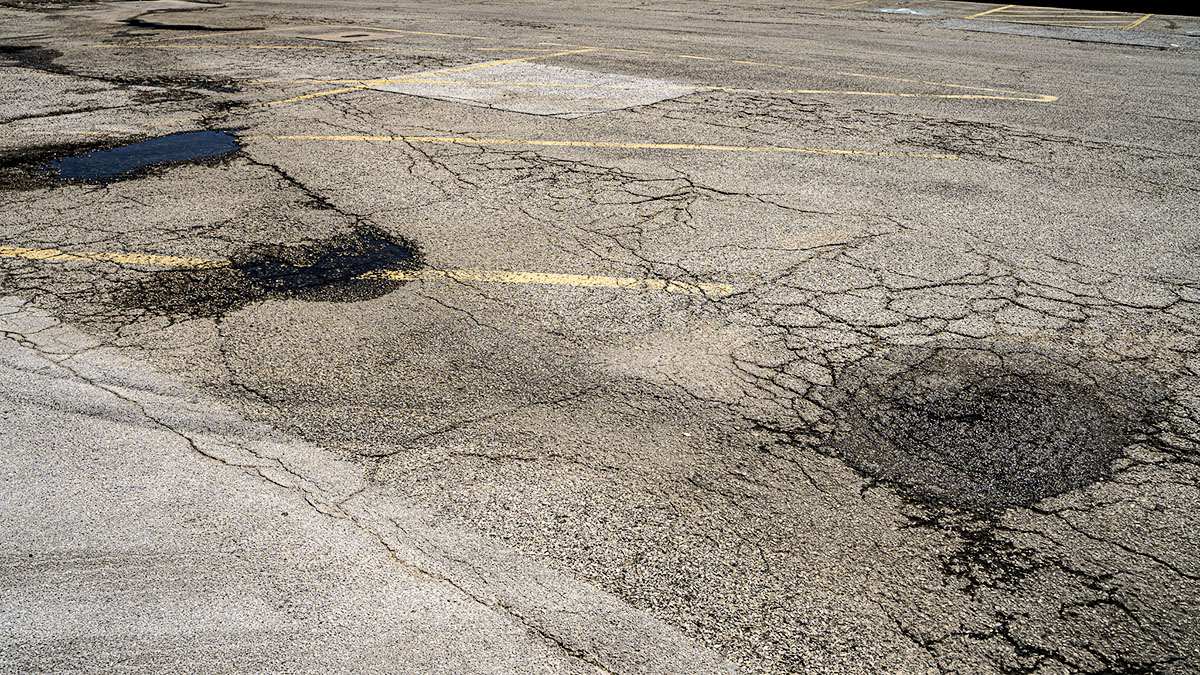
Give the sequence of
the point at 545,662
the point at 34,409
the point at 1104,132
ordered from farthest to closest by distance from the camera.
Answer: the point at 1104,132
the point at 34,409
the point at 545,662

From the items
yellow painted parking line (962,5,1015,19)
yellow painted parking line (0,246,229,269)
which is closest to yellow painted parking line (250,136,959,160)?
yellow painted parking line (0,246,229,269)

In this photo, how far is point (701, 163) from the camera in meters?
8.96

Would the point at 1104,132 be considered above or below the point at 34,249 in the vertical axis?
above

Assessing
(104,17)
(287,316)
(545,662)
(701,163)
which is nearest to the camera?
(545,662)

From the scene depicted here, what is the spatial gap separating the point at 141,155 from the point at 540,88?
5.29 metres

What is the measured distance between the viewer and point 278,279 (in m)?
6.33

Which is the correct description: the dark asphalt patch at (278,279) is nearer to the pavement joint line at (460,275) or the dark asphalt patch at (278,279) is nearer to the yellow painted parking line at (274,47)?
the pavement joint line at (460,275)

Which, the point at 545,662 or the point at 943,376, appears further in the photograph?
the point at 943,376

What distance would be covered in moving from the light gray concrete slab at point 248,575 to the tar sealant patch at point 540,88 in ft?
24.4

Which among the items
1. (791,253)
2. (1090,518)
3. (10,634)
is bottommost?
(10,634)

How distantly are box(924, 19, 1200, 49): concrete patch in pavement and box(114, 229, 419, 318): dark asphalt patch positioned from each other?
16550 millimetres

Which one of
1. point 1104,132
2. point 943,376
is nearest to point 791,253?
point 943,376

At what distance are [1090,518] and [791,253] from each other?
3303mm

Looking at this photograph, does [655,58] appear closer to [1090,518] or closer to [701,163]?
[701,163]
